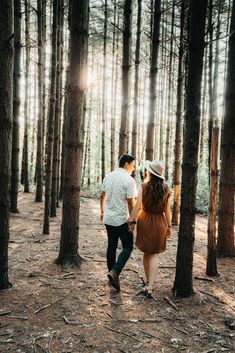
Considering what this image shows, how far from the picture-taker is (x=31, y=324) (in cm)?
366

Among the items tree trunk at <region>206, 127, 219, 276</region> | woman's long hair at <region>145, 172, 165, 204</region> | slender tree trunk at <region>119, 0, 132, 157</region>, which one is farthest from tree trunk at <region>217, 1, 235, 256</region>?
woman's long hair at <region>145, 172, 165, 204</region>

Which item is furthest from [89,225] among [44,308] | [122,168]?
[44,308]

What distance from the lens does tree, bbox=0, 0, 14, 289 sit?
14.0 ft

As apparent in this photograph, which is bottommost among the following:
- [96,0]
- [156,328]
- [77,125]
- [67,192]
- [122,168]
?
[156,328]

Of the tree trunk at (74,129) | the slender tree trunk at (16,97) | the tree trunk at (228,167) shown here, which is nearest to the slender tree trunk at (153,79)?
the tree trunk at (228,167)

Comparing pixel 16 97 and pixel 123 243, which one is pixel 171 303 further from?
pixel 16 97

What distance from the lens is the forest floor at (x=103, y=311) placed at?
3.38 metres

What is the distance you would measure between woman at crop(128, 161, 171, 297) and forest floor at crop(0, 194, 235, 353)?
586mm

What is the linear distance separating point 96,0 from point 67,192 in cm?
1211

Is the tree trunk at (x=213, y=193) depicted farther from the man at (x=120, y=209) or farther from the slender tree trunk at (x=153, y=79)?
the slender tree trunk at (x=153, y=79)

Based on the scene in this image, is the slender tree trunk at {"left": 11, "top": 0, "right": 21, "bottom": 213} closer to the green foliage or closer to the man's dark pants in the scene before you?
the man's dark pants

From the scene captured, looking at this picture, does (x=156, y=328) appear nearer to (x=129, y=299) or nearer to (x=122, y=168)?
(x=129, y=299)

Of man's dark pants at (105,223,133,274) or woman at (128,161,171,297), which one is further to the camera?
man's dark pants at (105,223,133,274)

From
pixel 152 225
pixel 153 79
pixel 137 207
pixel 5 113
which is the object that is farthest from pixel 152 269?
pixel 153 79
